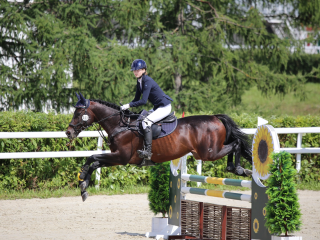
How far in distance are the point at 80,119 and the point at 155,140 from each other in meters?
1.06

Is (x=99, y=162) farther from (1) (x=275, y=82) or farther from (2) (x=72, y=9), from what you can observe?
(1) (x=275, y=82)

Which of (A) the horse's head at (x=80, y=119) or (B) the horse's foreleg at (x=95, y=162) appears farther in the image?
(A) the horse's head at (x=80, y=119)

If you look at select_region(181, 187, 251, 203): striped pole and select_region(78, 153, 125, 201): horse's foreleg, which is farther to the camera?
select_region(78, 153, 125, 201): horse's foreleg

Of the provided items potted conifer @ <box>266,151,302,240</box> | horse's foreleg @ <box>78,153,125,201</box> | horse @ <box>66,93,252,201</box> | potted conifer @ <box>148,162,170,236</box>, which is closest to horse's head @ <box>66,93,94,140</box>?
horse @ <box>66,93,252,201</box>

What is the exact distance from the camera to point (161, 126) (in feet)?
19.0

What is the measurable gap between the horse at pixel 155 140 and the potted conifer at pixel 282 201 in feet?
4.47

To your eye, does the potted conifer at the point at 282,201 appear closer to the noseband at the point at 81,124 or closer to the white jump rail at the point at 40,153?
the noseband at the point at 81,124

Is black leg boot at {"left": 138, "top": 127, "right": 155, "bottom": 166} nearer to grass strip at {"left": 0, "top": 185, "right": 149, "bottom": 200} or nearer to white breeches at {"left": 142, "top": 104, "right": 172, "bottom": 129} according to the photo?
white breeches at {"left": 142, "top": 104, "right": 172, "bottom": 129}

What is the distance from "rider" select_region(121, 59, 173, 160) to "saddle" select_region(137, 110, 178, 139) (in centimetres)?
7

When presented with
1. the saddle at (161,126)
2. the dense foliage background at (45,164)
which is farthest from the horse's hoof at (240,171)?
the dense foliage background at (45,164)

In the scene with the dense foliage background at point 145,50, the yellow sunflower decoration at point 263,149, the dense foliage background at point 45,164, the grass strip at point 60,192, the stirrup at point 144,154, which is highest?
the dense foliage background at point 145,50

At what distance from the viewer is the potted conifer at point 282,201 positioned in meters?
4.15

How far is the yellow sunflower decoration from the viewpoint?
14.3 ft

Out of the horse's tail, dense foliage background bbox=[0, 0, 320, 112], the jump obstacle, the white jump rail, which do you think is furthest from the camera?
dense foliage background bbox=[0, 0, 320, 112]
